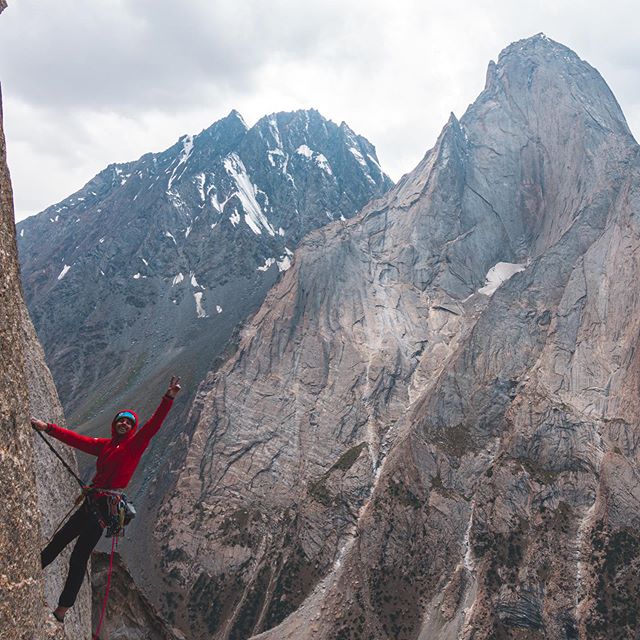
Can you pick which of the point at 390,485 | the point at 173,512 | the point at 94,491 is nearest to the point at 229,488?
the point at 173,512

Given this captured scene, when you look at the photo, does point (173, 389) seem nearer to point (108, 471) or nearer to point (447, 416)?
point (108, 471)

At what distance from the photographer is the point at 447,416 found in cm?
10412

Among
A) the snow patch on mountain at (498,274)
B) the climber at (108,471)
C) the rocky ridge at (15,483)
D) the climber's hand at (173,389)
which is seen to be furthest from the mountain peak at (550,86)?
the rocky ridge at (15,483)

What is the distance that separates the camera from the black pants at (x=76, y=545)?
10.1 meters

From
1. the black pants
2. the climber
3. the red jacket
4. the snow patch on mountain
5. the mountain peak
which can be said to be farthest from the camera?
the mountain peak

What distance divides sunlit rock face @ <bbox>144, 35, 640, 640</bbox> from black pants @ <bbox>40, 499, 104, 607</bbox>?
253 ft

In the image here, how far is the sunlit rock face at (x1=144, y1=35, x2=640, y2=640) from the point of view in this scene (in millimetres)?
80125

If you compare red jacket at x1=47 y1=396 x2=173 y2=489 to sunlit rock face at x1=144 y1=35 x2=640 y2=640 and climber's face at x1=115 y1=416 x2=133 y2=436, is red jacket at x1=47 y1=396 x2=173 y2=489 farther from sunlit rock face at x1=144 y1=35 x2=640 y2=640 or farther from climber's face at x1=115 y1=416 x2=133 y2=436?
sunlit rock face at x1=144 y1=35 x2=640 y2=640

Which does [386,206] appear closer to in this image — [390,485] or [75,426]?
[390,485]

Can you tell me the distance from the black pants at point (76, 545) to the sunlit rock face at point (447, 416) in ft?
253

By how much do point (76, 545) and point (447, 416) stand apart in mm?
99047

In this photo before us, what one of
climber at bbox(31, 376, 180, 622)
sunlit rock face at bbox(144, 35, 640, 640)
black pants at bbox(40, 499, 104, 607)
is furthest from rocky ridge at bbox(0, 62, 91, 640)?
sunlit rock face at bbox(144, 35, 640, 640)

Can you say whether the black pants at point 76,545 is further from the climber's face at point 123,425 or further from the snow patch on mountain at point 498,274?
the snow patch on mountain at point 498,274

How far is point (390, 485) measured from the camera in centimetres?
9819
